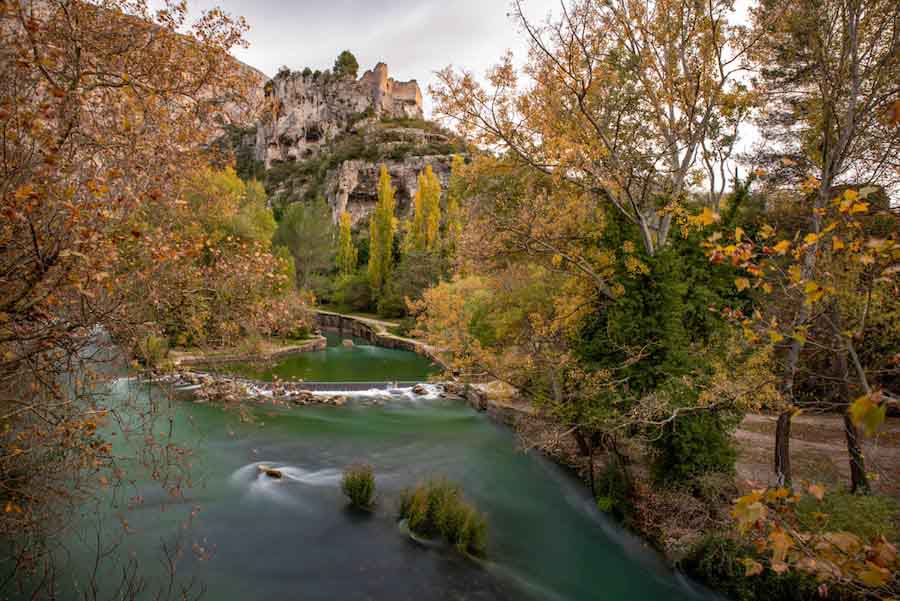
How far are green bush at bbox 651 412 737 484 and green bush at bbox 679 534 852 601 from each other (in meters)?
1.11

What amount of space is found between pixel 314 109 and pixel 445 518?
3005 inches

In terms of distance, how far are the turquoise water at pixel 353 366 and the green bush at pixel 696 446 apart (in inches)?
447

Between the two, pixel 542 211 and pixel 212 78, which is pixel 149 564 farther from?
pixel 542 211

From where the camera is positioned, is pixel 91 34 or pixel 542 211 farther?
pixel 542 211

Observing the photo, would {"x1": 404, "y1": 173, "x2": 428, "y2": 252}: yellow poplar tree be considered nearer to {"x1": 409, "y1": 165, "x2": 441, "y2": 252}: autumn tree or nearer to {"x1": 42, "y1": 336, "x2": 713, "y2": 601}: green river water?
{"x1": 409, "y1": 165, "x2": 441, "y2": 252}: autumn tree

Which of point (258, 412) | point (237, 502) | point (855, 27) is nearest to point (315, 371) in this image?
point (258, 412)

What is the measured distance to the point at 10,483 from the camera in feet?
15.6

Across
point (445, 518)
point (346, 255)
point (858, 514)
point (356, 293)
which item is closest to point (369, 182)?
point (346, 255)

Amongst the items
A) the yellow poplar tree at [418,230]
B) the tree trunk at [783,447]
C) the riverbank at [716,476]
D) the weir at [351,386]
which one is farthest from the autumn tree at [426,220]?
the tree trunk at [783,447]

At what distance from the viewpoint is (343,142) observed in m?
67.6

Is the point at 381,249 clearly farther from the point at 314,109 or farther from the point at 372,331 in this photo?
the point at 314,109

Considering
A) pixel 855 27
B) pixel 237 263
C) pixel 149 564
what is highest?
pixel 855 27

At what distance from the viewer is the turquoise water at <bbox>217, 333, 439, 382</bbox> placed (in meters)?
18.7

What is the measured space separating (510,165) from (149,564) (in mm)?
7871
